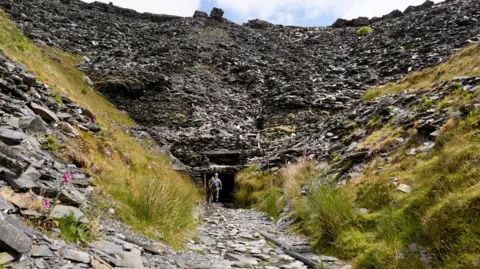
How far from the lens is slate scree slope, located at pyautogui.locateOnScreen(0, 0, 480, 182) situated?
22156 millimetres

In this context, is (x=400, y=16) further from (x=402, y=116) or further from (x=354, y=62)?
(x=402, y=116)

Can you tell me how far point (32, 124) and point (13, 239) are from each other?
15.5 feet

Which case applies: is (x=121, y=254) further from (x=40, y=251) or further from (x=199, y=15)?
(x=199, y=15)

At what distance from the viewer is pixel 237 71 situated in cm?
3428

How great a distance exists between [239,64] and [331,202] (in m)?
29.1

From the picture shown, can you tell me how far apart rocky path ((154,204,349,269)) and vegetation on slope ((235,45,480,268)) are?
0.48 m

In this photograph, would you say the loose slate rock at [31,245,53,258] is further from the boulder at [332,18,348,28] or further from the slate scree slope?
the boulder at [332,18,348,28]

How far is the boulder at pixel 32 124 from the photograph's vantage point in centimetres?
699

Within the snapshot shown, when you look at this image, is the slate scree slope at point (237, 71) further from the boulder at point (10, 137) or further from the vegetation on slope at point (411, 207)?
the boulder at point (10, 137)

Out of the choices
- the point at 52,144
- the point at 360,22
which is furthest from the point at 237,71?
the point at 52,144

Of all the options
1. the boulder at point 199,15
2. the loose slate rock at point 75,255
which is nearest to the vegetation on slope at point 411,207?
the loose slate rock at point 75,255

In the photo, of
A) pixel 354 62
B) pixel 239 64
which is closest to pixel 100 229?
pixel 239 64

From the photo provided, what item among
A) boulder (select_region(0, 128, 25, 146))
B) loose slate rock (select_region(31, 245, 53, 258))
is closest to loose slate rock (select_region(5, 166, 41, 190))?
boulder (select_region(0, 128, 25, 146))

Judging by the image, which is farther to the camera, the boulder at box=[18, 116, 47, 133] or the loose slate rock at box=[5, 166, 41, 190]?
the boulder at box=[18, 116, 47, 133]
